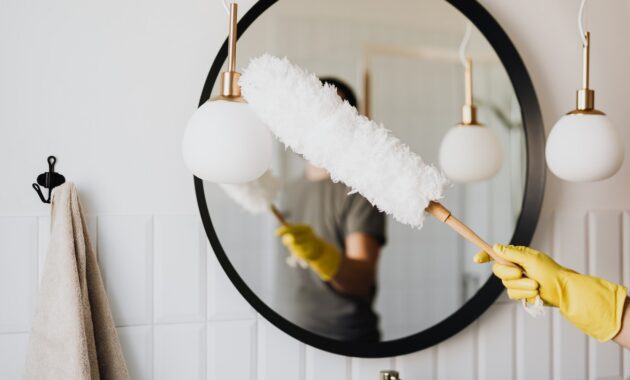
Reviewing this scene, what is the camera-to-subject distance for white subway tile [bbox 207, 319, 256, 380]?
1068 millimetres

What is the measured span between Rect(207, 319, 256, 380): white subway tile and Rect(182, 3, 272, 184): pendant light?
14.5 inches

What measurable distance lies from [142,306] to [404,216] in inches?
20.0

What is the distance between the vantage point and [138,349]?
102cm

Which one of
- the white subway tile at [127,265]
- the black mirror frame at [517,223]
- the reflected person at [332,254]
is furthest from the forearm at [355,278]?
the white subway tile at [127,265]

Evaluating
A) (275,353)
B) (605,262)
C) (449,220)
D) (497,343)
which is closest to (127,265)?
(275,353)

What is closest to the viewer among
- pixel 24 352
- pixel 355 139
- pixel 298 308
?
pixel 355 139

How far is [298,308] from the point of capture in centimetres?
111

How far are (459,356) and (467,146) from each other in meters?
0.44

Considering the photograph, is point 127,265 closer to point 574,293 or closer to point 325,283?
point 325,283

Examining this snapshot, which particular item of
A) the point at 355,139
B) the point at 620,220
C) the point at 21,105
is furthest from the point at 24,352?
the point at 620,220

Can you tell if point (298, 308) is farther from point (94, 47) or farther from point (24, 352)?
point (94, 47)

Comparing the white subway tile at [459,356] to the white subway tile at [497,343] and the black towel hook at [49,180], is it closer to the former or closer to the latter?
the white subway tile at [497,343]

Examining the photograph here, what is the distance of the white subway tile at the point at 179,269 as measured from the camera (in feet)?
3.40

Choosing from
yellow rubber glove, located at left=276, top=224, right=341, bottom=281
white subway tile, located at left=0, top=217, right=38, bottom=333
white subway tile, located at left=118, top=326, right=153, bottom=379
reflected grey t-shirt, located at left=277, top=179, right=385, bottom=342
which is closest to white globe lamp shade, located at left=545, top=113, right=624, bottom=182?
reflected grey t-shirt, located at left=277, top=179, right=385, bottom=342
